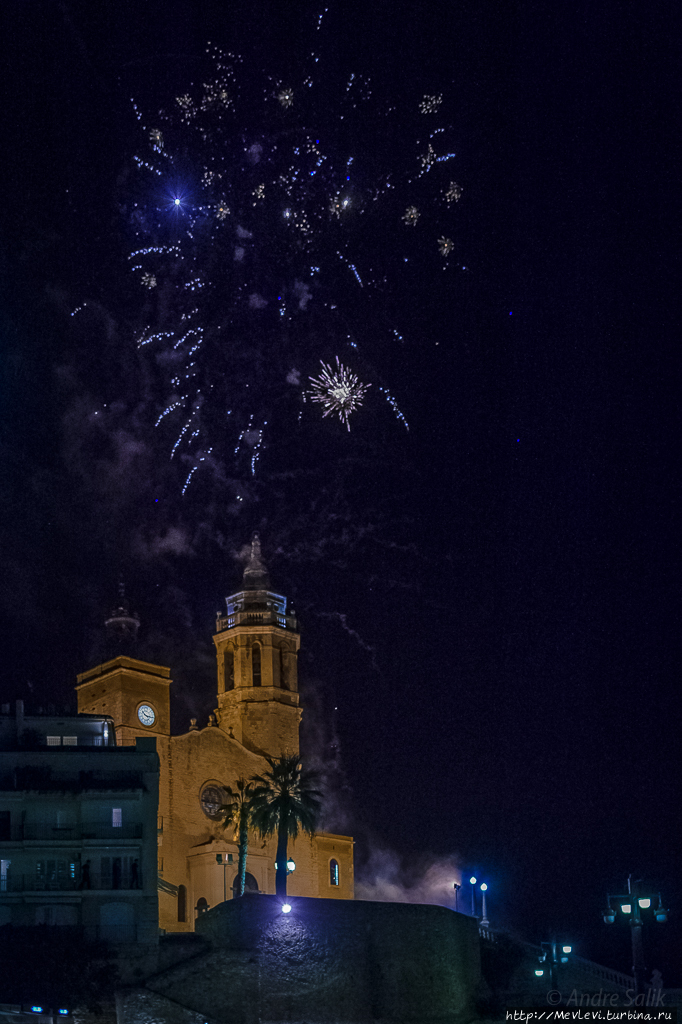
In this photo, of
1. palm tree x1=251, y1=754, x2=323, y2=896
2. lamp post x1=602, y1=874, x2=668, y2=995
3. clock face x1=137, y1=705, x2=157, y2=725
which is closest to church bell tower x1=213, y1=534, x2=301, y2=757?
clock face x1=137, y1=705, x2=157, y2=725

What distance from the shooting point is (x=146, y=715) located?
3438 inches

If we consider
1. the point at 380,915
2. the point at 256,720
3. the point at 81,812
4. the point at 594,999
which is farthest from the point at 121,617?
the point at 594,999

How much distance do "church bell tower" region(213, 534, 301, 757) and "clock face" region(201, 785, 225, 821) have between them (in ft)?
19.2

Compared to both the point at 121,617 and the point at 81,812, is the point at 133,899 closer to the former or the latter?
the point at 81,812

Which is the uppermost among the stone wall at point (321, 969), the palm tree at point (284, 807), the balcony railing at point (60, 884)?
the palm tree at point (284, 807)

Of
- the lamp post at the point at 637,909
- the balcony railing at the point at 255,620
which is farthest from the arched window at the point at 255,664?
the lamp post at the point at 637,909

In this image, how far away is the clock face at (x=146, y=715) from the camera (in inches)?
3425

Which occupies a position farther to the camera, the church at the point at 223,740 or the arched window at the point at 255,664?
the arched window at the point at 255,664

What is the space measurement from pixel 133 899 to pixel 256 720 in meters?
31.9

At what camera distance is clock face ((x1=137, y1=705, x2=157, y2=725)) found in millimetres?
87000

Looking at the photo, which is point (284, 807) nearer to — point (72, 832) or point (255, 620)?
point (72, 832)

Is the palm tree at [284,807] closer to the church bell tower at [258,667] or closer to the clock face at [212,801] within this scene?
the clock face at [212,801]

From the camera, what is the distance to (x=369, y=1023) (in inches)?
2427

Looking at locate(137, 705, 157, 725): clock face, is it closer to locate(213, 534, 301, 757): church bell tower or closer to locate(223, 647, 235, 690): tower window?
locate(213, 534, 301, 757): church bell tower
